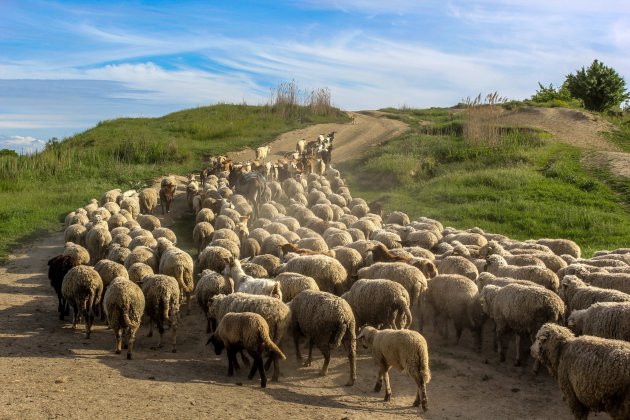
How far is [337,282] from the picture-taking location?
12594 mm

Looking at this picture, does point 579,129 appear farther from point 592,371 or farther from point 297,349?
point 592,371

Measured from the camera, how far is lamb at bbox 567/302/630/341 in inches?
363

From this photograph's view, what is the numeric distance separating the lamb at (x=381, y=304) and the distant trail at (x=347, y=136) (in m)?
24.9

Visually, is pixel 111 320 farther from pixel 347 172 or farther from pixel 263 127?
pixel 263 127

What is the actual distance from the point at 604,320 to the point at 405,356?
3.20 m

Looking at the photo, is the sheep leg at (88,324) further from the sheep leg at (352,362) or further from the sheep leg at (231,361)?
the sheep leg at (352,362)

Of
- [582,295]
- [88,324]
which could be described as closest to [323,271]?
[88,324]

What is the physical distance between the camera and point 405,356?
9039mm

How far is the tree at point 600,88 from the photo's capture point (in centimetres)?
5088

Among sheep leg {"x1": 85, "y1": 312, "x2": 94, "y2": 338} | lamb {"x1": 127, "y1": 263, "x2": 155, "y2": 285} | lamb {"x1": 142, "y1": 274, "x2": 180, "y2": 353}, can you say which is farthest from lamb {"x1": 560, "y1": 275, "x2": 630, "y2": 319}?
sheep leg {"x1": 85, "y1": 312, "x2": 94, "y2": 338}

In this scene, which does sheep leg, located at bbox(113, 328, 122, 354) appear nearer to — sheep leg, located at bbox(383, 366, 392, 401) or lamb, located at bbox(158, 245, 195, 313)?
lamb, located at bbox(158, 245, 195, 313)

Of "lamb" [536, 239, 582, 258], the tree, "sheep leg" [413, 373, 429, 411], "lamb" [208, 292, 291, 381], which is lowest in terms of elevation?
"sheep leg" [413, 373, 429, 411]

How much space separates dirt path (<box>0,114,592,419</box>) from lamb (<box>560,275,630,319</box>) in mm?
1454

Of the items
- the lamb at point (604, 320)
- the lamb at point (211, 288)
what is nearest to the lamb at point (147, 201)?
the lamb at point (211, 288)
